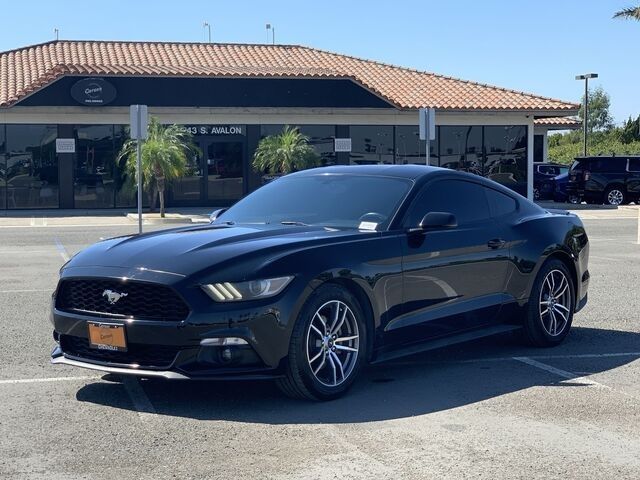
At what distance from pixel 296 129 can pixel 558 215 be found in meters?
23.8

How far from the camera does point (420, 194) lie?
289 inches

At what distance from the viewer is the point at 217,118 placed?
107 ft

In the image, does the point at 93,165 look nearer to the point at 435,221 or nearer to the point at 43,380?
the point at 43,380

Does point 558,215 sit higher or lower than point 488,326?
higher

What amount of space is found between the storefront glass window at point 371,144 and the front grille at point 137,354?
91.6 ft

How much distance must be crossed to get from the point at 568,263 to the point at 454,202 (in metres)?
1.47

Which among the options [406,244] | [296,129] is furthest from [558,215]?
[296,129]

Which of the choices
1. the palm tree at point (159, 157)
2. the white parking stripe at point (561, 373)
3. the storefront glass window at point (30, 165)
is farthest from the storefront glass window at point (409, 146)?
the white parking stripe at point (561, 373)

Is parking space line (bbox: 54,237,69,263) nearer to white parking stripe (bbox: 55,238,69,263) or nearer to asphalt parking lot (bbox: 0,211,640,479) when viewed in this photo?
white parking stripe (bbox: 55,238,69,263)

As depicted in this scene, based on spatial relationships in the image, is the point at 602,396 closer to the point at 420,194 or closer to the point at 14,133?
the point at 420,194

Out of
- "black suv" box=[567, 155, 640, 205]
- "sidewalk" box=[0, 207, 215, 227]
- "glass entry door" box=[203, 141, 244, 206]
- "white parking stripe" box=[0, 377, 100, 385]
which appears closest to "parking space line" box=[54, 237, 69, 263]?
"sidewalk" box=[0, 207, 215, 227]

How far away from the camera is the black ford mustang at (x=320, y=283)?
5926 millimetres

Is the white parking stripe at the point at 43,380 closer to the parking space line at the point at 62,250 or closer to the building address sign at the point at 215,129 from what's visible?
the parking space line at the point at 62,250

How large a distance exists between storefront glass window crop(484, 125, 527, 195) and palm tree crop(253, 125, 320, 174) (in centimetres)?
724
